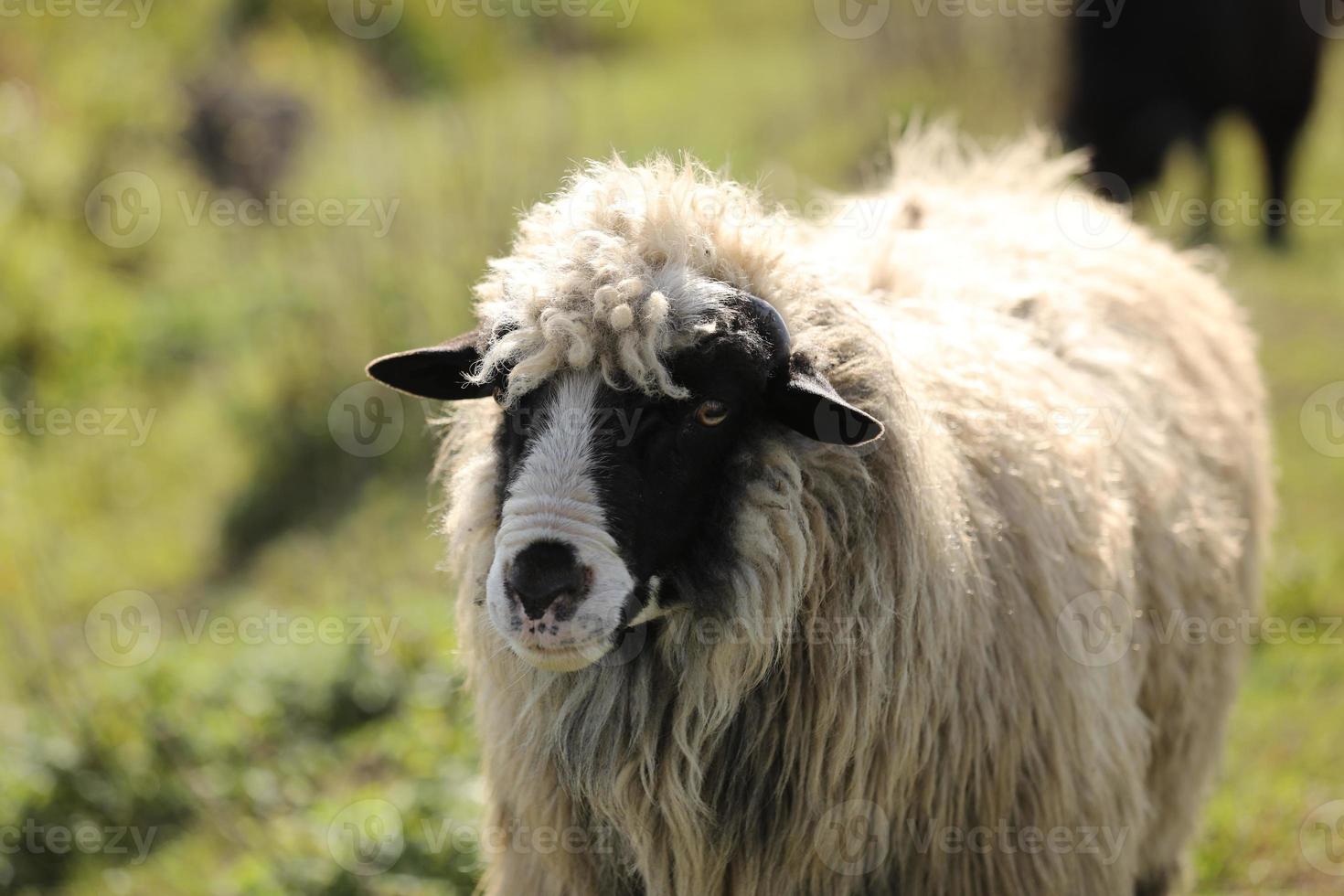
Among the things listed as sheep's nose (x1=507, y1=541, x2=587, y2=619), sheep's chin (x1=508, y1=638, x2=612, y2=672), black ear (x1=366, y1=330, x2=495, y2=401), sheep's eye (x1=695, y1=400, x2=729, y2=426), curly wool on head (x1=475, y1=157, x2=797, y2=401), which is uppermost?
curly wool on head (x1=475, y1=157, x2=797, y2=401)

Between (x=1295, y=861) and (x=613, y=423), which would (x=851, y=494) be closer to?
(x=613, y=423)

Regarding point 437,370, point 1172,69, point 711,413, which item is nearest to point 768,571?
point 711,413

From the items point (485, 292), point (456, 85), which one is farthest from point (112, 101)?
point (485, 292)

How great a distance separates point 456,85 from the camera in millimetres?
19328

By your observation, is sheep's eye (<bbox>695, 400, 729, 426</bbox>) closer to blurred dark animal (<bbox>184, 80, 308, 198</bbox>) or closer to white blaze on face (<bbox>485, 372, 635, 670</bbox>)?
white blaze on face (<bbox>485, 372, 635, 670</bbox>)

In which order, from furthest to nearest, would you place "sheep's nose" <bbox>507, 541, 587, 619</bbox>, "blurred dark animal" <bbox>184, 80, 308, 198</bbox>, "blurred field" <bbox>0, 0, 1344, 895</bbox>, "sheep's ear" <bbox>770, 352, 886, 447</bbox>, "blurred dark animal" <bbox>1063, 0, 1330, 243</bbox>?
"blurred dark animal" <bbox>184, 80, 308, 198</bbox>
"blurred dark animal" <bbox>1063, 0, 1330, 243</bbox>
"blurred field" <bbox>0, 0, 1344, 895</bbox>
"sheep's ear" <bbox>770, 352, 886, 447</bbox>
"sheep's nose" <bbox>507, 541, 587, 619</bbox>

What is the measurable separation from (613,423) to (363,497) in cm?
723

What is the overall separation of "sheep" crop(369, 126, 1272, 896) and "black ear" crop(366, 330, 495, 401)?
0.4 inches

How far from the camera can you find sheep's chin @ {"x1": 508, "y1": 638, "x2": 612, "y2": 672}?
272cm

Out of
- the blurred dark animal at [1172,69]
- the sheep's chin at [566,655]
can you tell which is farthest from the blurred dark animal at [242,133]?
the sheep's chin at [566,655]

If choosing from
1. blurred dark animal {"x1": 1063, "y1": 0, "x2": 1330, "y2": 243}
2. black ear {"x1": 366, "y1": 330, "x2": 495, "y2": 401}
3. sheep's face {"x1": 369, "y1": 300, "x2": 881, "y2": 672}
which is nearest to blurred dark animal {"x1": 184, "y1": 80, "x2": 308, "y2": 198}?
blurred dark animal {"x1": 1063, "y1": 0, "x2": 1330, "y2": 243}

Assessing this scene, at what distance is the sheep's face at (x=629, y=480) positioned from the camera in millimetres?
2705

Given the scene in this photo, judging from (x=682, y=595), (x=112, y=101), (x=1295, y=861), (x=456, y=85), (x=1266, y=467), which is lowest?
(x=1295, y=861)

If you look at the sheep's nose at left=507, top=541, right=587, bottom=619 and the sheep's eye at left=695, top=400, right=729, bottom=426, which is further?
the sheep's eye at left=695, top=400, right=729, bottom=426
